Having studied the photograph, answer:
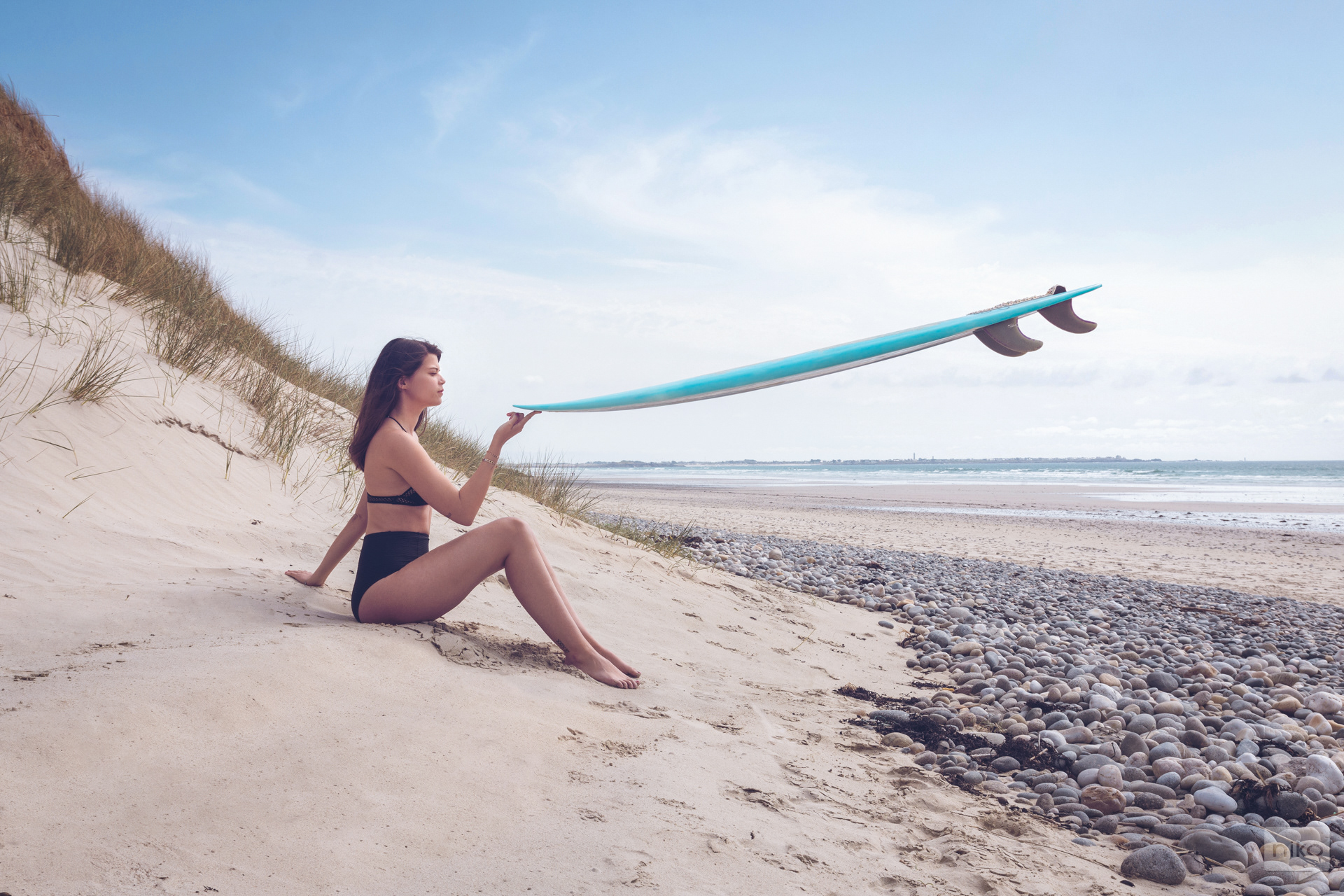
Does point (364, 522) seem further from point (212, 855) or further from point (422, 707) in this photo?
point (212, 855)

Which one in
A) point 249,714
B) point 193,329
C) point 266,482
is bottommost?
point 249,714

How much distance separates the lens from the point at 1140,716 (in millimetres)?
3746

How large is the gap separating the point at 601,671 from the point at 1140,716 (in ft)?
8.65

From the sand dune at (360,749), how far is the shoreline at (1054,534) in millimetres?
8115

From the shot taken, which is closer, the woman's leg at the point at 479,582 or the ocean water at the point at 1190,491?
the woman's leg at the point at 479,582

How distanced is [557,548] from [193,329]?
11.3 feet

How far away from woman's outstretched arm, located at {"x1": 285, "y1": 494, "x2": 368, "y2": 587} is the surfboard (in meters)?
0.88

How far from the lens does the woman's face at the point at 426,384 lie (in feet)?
10.8

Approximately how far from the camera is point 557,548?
5902 millimetres

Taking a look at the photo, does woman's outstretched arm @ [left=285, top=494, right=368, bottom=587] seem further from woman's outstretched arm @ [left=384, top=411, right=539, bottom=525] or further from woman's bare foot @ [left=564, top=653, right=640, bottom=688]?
woman's bare foot @ [left=564, top=653, right=640, bottom=688]

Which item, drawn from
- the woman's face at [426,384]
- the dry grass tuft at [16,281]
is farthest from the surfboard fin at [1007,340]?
the dry grass tuft at [16,281]

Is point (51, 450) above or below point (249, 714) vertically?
above

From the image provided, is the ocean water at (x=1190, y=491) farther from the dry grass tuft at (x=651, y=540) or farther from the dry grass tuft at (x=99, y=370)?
the dry grass tuft at (x=99, y=370)

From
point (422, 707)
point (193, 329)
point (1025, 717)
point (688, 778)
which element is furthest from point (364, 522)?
point (193, 329)
